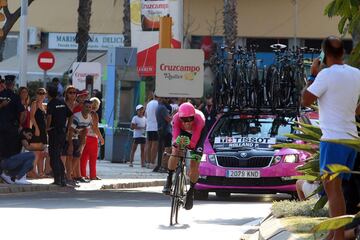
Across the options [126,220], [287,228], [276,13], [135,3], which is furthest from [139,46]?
[287,228]

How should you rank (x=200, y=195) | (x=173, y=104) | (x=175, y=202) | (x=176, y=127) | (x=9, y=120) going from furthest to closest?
1. (x=173, y=104)
2. (x=9, y=120)
3. (x=200, y=195)
4. (x=176, y=127)
5. (x=175, y=202)

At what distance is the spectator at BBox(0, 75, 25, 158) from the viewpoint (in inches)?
758

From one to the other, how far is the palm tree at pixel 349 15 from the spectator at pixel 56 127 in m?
10.6

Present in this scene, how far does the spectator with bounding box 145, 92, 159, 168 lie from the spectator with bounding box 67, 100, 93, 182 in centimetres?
522

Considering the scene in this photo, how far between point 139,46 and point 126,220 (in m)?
19.3

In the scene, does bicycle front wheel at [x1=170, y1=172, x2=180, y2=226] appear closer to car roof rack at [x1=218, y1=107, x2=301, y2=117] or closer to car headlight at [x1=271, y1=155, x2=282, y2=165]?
car headlight at [x1=271, y1=155, x2=282, y2=165]

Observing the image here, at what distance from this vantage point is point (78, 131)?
21.1 m

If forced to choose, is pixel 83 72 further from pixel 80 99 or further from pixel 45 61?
pixel 80 99

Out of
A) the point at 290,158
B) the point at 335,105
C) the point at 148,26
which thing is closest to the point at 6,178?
the point at 290,158

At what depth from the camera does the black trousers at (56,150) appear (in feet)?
64.4

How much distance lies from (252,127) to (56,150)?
4109 millimetres

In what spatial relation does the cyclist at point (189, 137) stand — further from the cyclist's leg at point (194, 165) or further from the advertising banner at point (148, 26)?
the advertising banner at point (148, 26)

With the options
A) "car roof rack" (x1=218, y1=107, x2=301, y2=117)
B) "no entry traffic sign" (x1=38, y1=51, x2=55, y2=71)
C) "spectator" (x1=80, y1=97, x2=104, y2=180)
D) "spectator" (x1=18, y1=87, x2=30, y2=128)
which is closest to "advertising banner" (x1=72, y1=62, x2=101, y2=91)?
"no entry traffic sign" (x1=38, y1=51, x2=55, y2=71)

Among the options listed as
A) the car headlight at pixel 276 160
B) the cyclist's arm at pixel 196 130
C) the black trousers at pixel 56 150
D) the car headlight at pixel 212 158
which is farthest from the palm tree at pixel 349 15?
the black trousers at pixel 56 150
